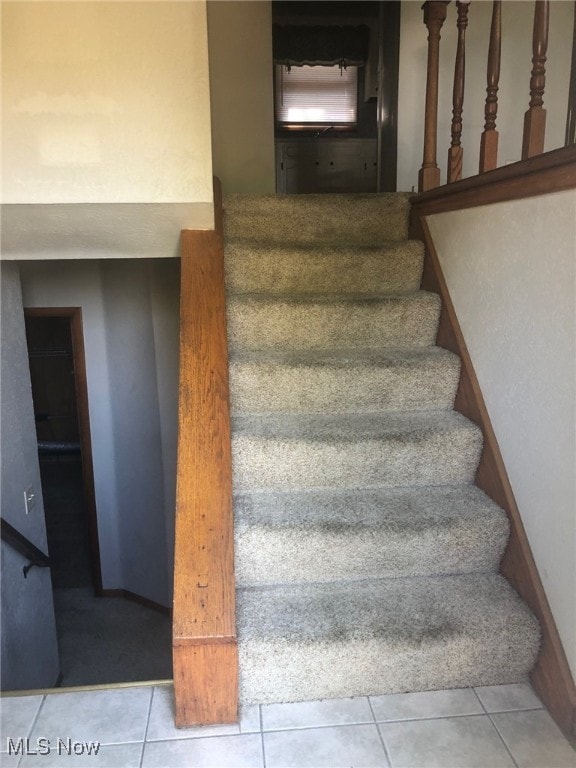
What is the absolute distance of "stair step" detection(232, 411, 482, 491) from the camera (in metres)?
1.72

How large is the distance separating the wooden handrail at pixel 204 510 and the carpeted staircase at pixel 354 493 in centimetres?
10

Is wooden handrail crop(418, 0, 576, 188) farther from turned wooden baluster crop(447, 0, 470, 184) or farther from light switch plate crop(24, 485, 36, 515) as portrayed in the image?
light switch plate crop(24, 485, 36, 515)

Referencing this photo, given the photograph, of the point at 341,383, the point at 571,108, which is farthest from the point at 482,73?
the point at 341,383

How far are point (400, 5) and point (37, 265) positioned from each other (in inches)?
101

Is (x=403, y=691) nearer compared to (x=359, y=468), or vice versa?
(x=403, y=691)

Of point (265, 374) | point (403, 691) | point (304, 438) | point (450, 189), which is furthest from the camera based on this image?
point (450, 189)

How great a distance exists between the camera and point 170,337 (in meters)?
3.37

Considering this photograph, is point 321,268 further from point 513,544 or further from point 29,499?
point 29,499

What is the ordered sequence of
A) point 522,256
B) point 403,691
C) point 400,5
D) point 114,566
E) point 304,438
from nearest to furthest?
point 403,691 < point 522,256 < point 304,438 < point 400,5 < point 114,566

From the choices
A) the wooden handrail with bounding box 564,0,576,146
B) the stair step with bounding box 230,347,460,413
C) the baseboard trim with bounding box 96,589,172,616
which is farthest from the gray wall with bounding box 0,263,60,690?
the wooden handrail with bounding box 564,0,576,146

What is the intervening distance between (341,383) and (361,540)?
0.57 m

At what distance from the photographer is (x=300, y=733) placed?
4.29 ft

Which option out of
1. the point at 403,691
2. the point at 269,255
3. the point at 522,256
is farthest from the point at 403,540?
the point at 269,255

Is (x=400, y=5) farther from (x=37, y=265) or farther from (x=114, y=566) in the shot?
(x=114, y=566)
